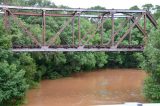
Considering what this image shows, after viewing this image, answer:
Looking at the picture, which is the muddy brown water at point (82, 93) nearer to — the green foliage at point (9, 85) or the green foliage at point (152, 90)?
the green foliage at point (152, 90)

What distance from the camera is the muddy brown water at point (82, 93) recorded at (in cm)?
2191

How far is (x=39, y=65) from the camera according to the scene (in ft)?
105

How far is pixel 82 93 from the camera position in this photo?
25.0 m

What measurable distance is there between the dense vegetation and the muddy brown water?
1.28 meters

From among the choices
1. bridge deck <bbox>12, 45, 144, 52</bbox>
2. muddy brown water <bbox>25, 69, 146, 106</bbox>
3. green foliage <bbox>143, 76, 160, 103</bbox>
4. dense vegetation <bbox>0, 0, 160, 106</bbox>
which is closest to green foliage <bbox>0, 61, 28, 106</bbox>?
dense vegetation <bbox>0, 0, 160, 106</bbox>

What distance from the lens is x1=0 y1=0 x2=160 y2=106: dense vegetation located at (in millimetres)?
18609

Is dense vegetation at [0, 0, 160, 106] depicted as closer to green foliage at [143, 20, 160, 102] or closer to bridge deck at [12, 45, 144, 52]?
green foliage at [143, 20, 160, 102]

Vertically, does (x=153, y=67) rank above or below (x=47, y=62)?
above

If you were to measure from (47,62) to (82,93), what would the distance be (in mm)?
8452

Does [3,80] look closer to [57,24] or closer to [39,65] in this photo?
[39,65]

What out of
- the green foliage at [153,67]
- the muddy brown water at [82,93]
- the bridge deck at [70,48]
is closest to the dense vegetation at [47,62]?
the green foliage at [153,67]

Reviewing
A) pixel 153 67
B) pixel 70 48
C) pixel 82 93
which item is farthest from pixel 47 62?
pixel 153 67

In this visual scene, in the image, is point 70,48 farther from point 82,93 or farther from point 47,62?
point 47,62

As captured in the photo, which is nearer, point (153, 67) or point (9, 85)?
Result: point (9, 85)
